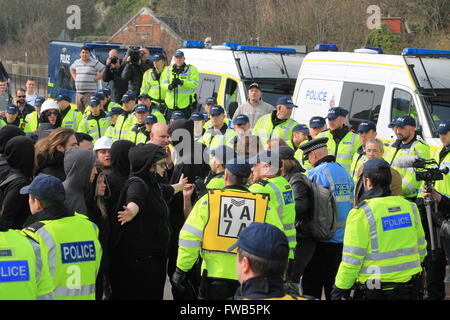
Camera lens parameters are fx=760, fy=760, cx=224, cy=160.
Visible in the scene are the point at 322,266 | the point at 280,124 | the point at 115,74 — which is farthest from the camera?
the point at 115,74

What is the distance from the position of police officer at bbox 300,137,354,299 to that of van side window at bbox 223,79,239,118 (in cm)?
661

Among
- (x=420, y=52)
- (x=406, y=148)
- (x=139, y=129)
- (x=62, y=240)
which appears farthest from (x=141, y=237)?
(x=420, y=52)

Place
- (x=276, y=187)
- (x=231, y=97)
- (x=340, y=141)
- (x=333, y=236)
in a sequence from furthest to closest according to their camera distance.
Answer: (x=231, y=97), (x=340, y=141), (x=333, y=236), (x=276, y=187)

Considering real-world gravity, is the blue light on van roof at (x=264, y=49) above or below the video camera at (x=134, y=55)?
above

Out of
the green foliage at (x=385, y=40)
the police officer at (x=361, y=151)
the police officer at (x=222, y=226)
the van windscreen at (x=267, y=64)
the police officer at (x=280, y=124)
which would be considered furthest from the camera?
the green foliage at (x=385, y=40)

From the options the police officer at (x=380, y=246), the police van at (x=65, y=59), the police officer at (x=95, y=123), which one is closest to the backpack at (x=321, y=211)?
the police officer at (x=380, y=246)

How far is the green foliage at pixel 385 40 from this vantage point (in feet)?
84.7

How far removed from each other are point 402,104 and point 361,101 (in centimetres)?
85

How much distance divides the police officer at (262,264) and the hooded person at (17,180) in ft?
8.86

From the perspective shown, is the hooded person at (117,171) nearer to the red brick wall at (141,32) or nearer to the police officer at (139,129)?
the police officer at (139,129)

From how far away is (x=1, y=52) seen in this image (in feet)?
203

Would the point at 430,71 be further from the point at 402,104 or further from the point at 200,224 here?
the point at 200,224

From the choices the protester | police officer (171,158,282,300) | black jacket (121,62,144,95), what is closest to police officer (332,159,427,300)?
police officer (171,158,282,300)

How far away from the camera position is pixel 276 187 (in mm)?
6207
